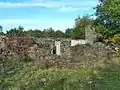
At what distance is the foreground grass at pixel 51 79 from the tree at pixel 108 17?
25051 mm

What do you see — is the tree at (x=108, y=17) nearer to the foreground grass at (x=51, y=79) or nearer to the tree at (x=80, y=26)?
the tree at (x=80, y=26)

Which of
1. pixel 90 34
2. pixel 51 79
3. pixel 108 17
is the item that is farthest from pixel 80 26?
pixel 51 79

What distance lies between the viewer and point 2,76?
50.9ft

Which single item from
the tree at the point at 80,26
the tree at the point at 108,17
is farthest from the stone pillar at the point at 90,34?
the tree at the point at 80,26

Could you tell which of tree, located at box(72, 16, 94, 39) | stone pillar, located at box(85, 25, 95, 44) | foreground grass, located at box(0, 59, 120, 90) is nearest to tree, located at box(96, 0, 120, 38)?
stone pillar, located at box(85, 25, 95, 44)

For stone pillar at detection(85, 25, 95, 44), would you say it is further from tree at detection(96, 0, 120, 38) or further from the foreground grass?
the foreground grass

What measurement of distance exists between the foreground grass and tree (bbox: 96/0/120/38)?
25.1 m

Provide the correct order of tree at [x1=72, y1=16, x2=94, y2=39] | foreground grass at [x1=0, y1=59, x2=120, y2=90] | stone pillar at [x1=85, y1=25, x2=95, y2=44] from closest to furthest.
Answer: foreground grass at [x1=0, y1=59, x2=120, y2=90], stone pillar at [x1=85, y1=25, x2=95, y2=44], tree at [x1=72, y1=16, x2=94, y2=39]

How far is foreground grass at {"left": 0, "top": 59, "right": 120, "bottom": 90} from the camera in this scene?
44.6ft

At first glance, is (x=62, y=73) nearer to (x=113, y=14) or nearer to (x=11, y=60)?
(x=11, y=60)

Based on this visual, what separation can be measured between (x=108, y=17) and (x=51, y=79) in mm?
28665

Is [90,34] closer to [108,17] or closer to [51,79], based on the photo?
[108,17]

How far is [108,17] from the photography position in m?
43.6

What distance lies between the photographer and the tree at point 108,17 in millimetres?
42969
